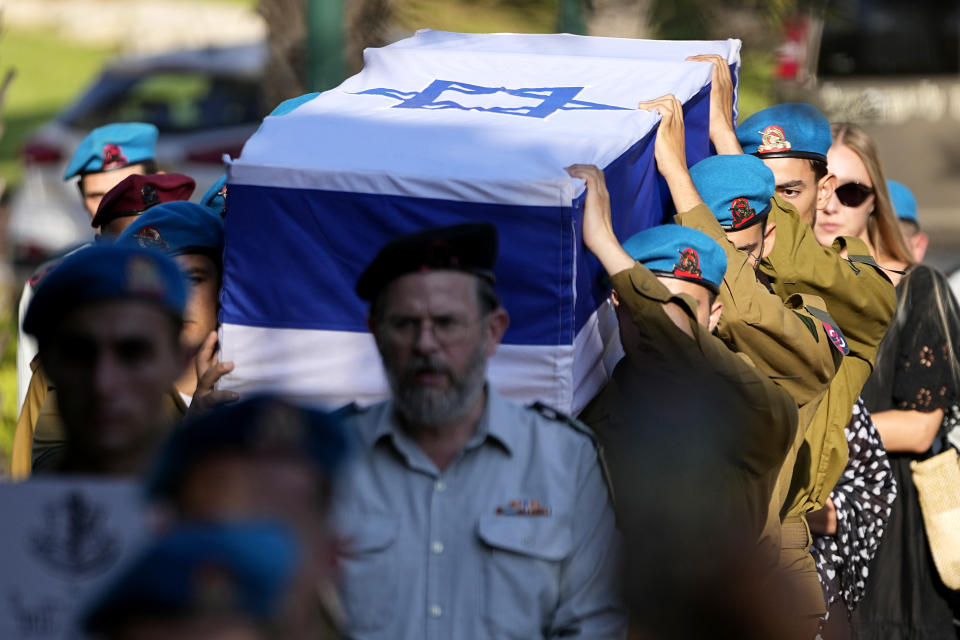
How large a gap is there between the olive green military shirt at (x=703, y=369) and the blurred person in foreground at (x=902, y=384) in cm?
184

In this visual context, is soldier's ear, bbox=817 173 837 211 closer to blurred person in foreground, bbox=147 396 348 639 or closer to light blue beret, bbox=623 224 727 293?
light blue beret, bbox=623 224 727 293

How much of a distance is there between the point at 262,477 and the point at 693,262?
2.18 metres

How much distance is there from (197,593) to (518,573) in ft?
5.35

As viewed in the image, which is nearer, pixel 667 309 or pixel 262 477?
pixel 262 477

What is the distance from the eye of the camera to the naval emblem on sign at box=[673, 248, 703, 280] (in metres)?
3.55

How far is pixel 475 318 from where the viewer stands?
9.66 ft

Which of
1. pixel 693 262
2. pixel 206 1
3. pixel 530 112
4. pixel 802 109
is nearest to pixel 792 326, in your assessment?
pixel 693 262

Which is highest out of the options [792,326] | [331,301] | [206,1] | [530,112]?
[530,112]

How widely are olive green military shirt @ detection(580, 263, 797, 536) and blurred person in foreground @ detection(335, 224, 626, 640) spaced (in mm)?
418

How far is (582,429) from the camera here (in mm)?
3037

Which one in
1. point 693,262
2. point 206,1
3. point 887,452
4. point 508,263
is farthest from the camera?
point 206,1

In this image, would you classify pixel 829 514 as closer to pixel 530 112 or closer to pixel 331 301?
pixel 530 112

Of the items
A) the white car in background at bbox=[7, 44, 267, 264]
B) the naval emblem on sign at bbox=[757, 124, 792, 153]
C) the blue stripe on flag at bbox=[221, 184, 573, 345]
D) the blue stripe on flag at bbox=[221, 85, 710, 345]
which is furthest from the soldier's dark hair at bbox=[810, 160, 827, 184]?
the white car in background at bbox=[7, 44, 267, 264]

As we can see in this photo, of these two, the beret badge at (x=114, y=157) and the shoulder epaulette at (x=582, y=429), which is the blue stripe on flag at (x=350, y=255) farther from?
the beret badge at (x=114, y=157)
